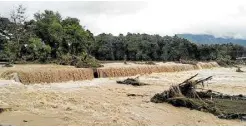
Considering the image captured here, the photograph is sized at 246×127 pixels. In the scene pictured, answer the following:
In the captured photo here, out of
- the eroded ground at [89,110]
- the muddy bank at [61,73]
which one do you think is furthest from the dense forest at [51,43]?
the eroded ground at [89,110]

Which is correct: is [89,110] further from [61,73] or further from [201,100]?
[61,73]

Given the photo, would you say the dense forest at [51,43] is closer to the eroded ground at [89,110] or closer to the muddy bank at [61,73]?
the muddy bank at [61,73]

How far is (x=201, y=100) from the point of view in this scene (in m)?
13.1

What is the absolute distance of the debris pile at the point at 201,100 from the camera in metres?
12.1

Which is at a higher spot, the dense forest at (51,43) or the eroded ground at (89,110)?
the dense forest at (51,43)

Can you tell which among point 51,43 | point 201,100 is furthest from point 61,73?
point 51,43

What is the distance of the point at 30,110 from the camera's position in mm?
11305

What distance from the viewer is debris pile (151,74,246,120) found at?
478 inches

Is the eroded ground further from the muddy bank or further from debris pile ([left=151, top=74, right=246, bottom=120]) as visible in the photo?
the muddy bank

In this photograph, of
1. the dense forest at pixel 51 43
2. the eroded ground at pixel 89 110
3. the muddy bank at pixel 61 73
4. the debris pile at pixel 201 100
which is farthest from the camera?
the dense forest at pixel 51 43

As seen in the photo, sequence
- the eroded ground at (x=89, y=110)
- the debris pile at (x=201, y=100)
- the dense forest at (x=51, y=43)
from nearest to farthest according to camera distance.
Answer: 1. the eroded ground at (x=89, y=110)
2. the debris pile at (x=201, y=100)
3. the dense forest at (x=51, y=43)

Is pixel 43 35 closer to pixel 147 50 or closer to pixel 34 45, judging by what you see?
pixel 34 45

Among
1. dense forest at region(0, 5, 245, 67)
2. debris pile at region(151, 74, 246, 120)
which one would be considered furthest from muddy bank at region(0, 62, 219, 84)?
debris pile at region(151, 74, 246, 120)

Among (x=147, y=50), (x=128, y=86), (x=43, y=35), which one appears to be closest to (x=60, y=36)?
(x=43, y=35)
